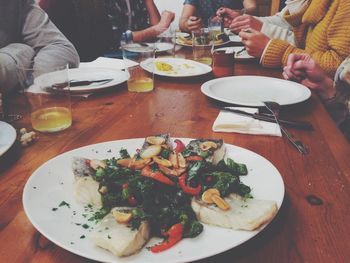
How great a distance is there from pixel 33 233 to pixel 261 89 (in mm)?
1106

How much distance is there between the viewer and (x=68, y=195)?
2.46ft

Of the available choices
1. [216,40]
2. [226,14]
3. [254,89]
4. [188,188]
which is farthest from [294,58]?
[226,14]

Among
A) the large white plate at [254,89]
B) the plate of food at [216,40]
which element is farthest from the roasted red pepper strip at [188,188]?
the plate of food at [216,40]

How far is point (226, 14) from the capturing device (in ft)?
9.25

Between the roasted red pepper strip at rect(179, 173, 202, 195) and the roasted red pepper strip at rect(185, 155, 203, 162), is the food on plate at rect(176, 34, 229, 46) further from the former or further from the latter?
the roasted red pepper strip at rect(179, 173, 202, 195)

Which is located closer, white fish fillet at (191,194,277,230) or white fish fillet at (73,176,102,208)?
white fish fillet at (191,194,277,230)

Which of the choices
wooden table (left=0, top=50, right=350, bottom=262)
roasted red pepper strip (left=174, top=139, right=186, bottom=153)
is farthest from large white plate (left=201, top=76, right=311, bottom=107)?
roasted red pepper strip (left=174, top=139, right=186, bottom=153)

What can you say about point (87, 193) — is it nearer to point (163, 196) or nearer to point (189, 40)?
point (163, 196)

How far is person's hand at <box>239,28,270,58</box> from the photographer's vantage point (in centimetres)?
190

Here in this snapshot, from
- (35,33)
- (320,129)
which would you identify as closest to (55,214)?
(320,129)

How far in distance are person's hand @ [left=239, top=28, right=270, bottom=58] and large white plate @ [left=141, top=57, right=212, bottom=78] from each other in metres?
0.31

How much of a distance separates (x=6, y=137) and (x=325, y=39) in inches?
64.2

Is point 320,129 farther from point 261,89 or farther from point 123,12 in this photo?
point 123,12

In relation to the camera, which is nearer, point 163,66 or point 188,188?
point 188,188
